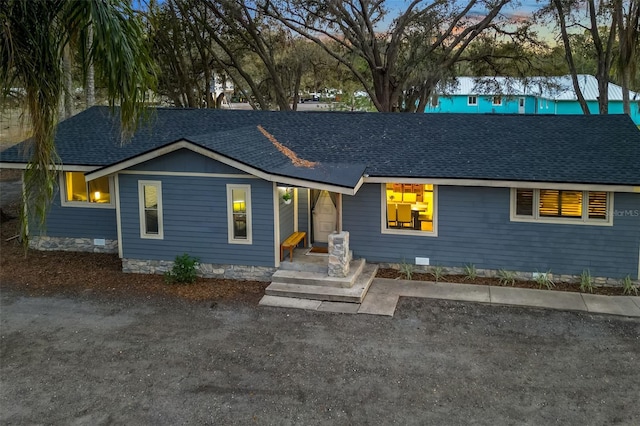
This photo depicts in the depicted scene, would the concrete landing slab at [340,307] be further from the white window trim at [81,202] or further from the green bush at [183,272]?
the white window trim at [81,202]

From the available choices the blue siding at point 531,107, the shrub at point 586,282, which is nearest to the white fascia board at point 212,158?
the shrub at point 586,282

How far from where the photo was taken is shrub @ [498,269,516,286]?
39.2 ft

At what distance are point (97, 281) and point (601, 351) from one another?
33.4 feet

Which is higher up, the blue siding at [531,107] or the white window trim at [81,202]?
the blue siding at [531,107]

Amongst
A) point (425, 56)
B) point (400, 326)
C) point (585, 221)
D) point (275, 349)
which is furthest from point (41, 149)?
A: point (425, 56)

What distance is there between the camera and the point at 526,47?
24312 mm

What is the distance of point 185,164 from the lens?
39.9 feet

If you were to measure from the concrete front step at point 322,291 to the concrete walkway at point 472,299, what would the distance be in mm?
120

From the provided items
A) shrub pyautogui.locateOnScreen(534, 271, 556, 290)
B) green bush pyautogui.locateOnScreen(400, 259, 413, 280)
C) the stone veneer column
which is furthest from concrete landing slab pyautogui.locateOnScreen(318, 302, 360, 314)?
shrub pyautogui.locateOnScreen(534, 271, 556, 290)

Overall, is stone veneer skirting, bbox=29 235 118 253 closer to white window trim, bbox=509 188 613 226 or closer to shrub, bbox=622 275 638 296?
white window trim, bbox=509 188 613 226

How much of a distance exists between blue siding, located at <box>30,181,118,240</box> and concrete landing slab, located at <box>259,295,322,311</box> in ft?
17.8

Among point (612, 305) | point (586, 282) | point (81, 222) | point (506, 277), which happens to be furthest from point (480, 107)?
point (81, 222)

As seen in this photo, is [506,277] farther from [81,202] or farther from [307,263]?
[81,202]

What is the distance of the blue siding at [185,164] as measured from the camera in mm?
12023
